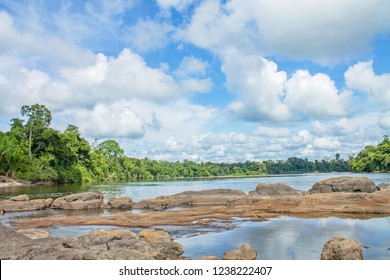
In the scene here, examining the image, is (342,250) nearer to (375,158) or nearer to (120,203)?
(120,203)

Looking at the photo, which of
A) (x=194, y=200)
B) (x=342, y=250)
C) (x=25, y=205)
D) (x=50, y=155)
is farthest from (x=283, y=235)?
(x=50, y=155)

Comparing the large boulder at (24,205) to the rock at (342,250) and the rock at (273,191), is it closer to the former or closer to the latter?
the rock at (273,191)

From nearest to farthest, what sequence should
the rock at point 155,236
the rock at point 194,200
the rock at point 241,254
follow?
the rock at point 241,254 < the rock at point 155,236 < the rock at point 194,200

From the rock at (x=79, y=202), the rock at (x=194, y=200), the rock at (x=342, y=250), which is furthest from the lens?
the rock at (x=194, y=200)

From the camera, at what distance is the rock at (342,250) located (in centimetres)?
1323

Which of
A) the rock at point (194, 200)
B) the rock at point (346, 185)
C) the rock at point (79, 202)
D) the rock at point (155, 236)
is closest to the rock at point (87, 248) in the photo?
the rock at point (155, 236)

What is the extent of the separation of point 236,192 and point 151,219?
18375 millimetres

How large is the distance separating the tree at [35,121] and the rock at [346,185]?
219 feet

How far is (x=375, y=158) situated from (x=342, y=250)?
124m

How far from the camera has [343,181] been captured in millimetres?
40688

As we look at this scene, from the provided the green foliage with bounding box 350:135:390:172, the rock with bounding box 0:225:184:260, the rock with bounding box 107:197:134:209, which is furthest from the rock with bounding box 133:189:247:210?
the green foliage with bounding box 350:135:390:172

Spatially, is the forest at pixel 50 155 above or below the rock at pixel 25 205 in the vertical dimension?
above

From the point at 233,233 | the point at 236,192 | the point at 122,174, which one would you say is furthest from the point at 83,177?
the point at 233,233
